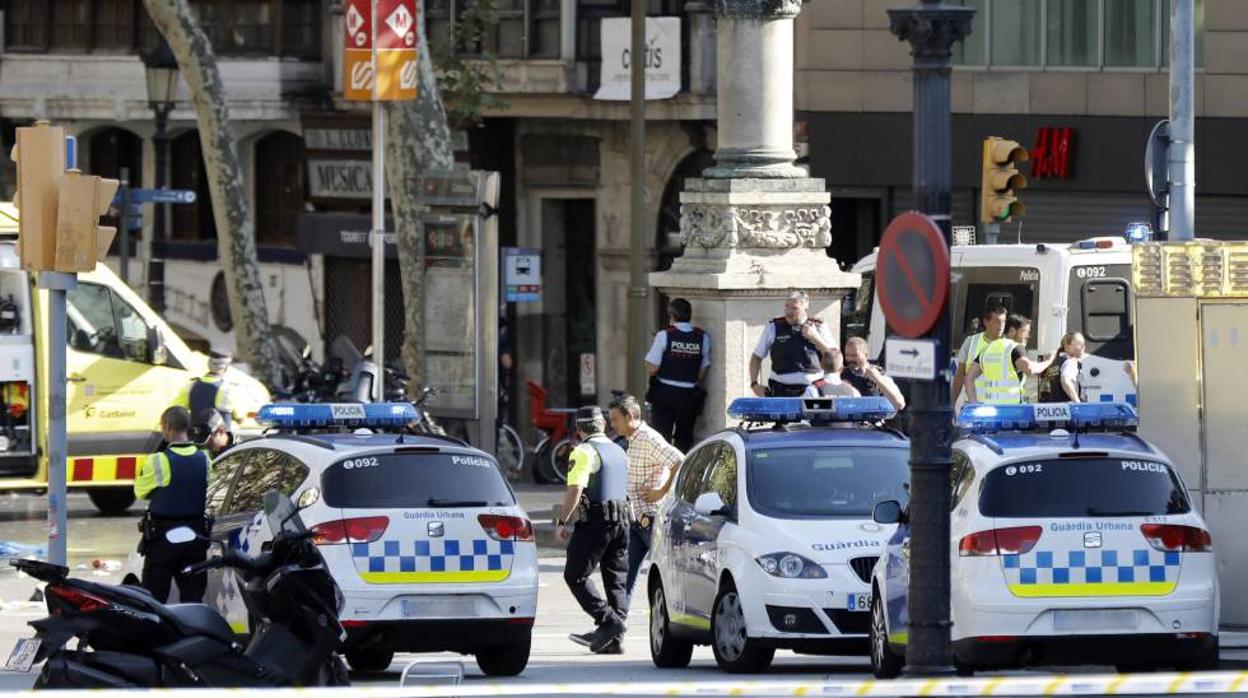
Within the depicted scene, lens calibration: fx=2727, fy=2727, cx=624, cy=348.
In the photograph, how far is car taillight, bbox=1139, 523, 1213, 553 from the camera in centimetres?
1295

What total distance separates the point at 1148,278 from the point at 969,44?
Answer: 17109 millimetres

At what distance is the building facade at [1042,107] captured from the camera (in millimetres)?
29812

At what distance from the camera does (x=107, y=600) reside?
10.3 metres

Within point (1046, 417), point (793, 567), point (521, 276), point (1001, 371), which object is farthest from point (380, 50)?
point (1046, 417)

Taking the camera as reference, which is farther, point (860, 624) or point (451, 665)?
point (860, 624)

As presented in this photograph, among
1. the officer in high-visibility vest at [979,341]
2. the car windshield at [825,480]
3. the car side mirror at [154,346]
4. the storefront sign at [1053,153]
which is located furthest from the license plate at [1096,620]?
the storefront sign at [1053,153]

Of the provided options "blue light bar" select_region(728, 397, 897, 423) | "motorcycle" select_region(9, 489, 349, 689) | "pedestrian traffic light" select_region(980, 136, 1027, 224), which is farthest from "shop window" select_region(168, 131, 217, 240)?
"motorcycle" select_region(9, 489, 349, 689)

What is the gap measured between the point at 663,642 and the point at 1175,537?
3441 mm

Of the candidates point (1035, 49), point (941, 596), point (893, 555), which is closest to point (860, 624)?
point (893, 555)

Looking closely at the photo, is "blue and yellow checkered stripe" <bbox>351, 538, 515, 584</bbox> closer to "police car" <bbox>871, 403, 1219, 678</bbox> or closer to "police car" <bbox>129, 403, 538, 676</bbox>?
"police car" <bbox>129, 403, 538, 676</bbox>

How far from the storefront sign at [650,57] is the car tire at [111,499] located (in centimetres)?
1016

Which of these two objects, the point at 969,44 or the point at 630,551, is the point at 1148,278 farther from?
the point at 969,44

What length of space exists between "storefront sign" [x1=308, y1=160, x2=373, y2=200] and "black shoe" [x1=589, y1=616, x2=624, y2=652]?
20788mm

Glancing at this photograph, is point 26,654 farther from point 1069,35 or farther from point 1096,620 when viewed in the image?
point 1069,35
